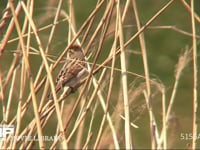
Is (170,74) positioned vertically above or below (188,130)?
above

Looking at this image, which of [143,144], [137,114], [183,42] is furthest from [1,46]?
[183,42]

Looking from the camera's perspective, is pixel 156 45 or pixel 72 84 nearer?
pixel 72 84

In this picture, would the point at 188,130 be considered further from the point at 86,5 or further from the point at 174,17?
the point at 174,17

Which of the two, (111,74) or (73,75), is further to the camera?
(73,75)

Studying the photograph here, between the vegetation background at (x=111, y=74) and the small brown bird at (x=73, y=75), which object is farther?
the small brown bird at (x=73, y=75)

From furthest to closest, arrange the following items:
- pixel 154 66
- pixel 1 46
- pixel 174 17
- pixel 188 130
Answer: pixel 174 17, pixel 154 66, pixel 188 130, pixel 1 46

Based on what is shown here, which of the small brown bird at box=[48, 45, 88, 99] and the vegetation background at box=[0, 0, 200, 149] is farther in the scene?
the small brown bird at box=[48, 45, 88, 99]

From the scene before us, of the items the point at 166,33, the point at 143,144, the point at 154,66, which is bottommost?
the point at 143,144

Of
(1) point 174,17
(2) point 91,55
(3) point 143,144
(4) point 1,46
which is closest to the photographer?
(4) point 1,46
